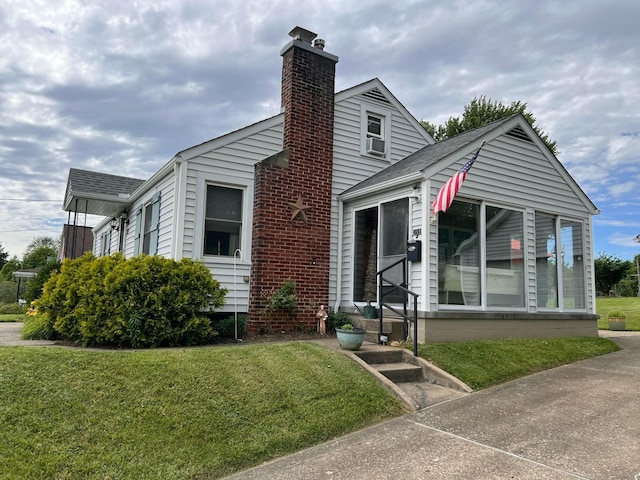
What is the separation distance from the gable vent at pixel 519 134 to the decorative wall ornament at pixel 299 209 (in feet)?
14.2

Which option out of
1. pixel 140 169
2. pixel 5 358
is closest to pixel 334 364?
pixel 5 358

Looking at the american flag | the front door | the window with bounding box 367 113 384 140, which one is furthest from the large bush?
the window with bounding box 367 113 384 140

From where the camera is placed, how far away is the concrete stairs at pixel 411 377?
213 inches

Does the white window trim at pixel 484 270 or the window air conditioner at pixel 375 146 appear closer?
the white window trim at pixel 484 270

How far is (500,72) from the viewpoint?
477 inches

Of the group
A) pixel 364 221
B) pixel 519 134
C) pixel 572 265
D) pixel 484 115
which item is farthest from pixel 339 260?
pixel 484 115

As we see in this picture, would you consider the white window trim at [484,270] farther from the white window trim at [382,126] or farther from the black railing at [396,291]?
the white window trim at [382,126]

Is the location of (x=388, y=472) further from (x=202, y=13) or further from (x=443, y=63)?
(x=443, y=63)

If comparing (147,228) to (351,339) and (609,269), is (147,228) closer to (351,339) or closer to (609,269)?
(351,339)

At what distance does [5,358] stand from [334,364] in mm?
3688

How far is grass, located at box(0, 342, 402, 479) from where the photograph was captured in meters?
3.55

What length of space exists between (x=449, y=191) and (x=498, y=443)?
407 centimetres

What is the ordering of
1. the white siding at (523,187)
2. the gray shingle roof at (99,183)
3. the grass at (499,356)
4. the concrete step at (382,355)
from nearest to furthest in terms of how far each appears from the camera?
the grass at (499,356)
the concrete step at (382,355)
the white siding at (523,187)
the gray shingle roof at (99,183)

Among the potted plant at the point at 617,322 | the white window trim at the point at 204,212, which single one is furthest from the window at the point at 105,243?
the potted plant at the point at 617,322
